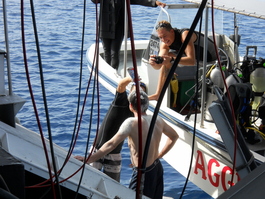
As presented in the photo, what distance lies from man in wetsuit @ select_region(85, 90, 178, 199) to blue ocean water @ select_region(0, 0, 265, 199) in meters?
2.21

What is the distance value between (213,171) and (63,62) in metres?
9.38

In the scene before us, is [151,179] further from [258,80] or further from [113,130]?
[258,80]

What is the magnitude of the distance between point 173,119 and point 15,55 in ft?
30.7

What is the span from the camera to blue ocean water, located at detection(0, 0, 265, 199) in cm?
804

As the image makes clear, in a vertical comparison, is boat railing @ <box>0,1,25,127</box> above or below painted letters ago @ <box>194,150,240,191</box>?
above

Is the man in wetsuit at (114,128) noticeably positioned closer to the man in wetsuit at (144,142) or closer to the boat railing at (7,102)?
the man in wetsuit at (144,142)

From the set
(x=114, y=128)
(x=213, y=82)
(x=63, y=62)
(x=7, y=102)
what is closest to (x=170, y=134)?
(x=114, y=128)

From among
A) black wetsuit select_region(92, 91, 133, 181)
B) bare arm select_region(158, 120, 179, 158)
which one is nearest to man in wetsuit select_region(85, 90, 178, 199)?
bare arm select_region(158, 120, 179, 158)

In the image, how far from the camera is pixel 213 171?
4.59 metres

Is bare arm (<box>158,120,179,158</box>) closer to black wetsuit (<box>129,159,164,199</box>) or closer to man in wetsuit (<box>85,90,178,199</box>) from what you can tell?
man in wetsuit (<box>85,90,178,199</box>)

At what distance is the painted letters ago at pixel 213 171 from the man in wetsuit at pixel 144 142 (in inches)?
25.8

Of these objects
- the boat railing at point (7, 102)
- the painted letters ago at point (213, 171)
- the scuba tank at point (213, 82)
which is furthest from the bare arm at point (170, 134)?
the boat railing at point (7, 102)

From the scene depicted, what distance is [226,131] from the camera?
124 inches

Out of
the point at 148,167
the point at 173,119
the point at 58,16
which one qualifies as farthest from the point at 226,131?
the point at 58,16
